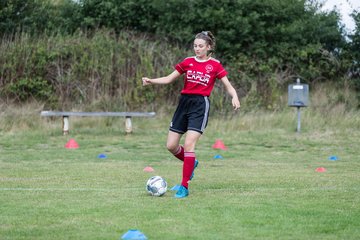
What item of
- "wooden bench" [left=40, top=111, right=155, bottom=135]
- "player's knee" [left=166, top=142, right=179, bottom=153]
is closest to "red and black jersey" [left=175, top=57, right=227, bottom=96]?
"player's knee" [left=166, top=142, right=179, bottom=153]

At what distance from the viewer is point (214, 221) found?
20.7 feet

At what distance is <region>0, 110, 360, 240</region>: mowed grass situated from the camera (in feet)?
19.9

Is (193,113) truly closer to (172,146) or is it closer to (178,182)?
(172,146)

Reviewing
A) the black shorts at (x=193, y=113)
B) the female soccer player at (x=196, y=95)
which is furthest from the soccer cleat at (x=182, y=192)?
the black shorts at (x=193, y=113)

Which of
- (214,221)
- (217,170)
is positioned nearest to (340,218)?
(214,221)

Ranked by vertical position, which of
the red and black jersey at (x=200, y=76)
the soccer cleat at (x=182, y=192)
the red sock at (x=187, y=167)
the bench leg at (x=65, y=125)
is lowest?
the bench leg at (x=65, y=125)

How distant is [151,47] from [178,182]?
503 inches

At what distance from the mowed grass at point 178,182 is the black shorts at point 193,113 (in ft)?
2.74

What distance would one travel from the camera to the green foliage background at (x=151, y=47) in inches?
821

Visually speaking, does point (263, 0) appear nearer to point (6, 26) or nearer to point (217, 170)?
point (6, 26)

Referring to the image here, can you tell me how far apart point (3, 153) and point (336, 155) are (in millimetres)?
7168

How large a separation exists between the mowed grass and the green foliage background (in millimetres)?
2191

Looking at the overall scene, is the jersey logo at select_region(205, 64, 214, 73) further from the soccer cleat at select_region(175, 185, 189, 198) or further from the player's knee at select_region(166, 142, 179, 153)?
the soccer cleat at select_region(175, 185, 189, 198)

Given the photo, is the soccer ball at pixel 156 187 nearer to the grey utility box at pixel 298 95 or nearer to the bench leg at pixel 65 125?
the bench leg at pixel 65 125
